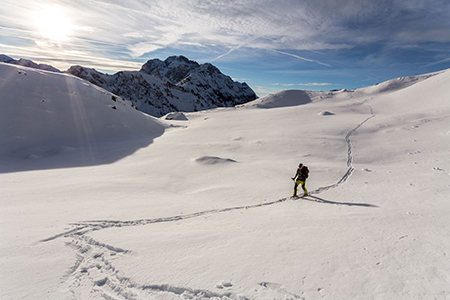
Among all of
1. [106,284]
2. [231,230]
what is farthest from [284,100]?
[106,284]

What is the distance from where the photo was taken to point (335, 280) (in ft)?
14.8

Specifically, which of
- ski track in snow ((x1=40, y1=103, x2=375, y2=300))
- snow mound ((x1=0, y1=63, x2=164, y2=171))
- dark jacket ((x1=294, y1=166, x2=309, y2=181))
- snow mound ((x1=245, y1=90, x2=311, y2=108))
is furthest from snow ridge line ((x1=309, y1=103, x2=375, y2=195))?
snow mound ((x1=245, y1=90, x2=311, y2=108))

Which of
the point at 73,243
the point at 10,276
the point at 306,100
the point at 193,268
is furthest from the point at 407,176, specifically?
the point at 306,100

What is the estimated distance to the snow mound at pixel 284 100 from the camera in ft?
246

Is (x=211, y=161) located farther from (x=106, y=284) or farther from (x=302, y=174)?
(x=106, y=284)

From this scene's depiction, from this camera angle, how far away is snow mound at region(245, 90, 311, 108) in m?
74.9

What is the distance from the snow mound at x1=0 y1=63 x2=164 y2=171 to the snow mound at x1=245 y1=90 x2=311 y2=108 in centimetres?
4622

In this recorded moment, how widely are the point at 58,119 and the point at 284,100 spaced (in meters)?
68.2

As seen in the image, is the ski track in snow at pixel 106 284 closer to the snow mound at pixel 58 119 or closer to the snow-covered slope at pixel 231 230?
the snow-covered slope at pixel 231 230

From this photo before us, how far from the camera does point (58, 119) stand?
90.8 ft

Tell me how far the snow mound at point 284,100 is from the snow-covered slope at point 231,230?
59.0m

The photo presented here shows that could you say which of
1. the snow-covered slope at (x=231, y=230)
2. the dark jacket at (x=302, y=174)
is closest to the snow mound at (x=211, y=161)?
the snow-covered slope at (x=231, y=230)

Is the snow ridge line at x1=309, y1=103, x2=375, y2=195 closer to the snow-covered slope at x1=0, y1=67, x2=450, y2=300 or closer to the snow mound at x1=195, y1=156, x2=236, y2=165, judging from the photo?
the snow-covered slope at x1=0, y1=67, x2=450, y2=300

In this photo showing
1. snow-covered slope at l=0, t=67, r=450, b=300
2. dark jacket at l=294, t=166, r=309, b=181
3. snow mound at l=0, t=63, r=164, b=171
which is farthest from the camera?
snow mound at l=0, t=63, r=164, b=171
